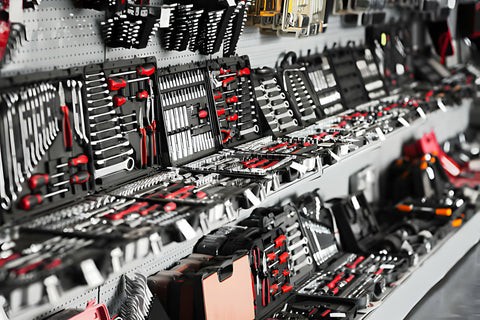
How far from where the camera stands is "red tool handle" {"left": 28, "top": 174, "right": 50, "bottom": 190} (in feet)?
7.81

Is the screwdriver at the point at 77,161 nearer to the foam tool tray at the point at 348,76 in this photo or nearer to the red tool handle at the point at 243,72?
the red tool handle at the point at 243,72

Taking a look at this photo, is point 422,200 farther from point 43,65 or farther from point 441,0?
point 43,65

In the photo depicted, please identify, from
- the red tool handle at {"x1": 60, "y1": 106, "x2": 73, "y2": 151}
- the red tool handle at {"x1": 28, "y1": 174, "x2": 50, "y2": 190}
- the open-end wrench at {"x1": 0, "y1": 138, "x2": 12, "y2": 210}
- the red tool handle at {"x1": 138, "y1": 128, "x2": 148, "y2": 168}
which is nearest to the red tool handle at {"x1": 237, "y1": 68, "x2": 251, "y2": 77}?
the red tool handle at {"x1": 138, "y1": 128, "x2": 148, "y2": 168}

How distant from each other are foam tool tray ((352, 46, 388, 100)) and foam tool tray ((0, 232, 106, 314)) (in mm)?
3464

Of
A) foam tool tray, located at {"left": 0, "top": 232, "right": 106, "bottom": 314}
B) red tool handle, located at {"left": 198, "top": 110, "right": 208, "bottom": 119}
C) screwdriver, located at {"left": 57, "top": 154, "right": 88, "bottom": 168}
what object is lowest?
foam tool tray, located at {"left": 0, "top": 232, "right": 106, "bottom": 314}

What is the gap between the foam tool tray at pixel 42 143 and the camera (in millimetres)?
2316

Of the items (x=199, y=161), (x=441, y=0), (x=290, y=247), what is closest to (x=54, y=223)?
(x=199, y=161)

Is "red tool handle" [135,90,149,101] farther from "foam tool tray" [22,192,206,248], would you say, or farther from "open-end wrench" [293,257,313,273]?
"open-end wrench" [293,257,313,273]

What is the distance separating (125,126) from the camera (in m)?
2.91

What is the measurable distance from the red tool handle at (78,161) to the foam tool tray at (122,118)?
0.09 m

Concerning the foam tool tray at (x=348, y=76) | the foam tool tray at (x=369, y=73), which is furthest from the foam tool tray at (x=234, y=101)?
the foam tool tray at (x=369, y=73)

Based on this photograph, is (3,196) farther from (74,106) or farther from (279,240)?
(279,240)

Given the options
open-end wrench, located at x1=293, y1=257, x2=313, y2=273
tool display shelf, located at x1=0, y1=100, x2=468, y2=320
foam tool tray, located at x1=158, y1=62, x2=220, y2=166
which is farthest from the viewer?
open-end wrench, located at x1=293, y1=257, x2=313, y2=273

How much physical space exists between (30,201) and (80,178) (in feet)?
0.88
